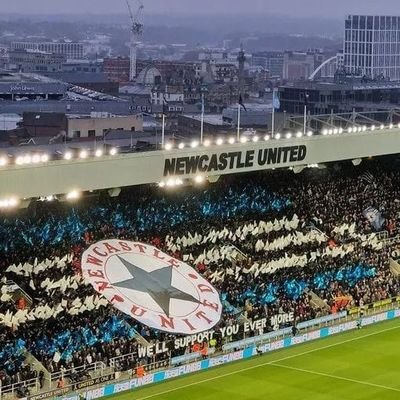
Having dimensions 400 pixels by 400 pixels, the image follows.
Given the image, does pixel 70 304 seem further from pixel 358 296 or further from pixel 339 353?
pixel 358 296

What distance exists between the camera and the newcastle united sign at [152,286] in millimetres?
35438

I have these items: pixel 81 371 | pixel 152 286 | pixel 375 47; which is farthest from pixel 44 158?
pixel 375 47

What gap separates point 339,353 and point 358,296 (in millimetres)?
4962

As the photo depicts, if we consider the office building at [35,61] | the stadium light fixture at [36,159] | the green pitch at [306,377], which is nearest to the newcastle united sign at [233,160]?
the stadium light fixture at [36,159]

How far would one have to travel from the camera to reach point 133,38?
153125 mm

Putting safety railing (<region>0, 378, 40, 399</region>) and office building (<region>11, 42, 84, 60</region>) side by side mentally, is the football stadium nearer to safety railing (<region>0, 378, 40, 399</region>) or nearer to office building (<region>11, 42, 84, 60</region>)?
safety railing (<region>0, 378, 40, 399</region>)

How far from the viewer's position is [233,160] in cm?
3909

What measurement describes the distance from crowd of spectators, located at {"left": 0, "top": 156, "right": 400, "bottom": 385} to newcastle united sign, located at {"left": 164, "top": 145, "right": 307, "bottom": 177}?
10.1ft

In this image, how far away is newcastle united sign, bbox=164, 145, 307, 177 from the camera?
3762 cm

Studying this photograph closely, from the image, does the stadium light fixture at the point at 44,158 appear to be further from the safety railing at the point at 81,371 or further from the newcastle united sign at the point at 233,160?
the safety railing at the point at 81,371

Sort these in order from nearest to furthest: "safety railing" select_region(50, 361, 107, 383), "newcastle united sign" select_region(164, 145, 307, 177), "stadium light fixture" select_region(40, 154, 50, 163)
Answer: "safety railing" select_region(50, 361, 107, 383), "stadium light fixture" select_region(40, 154, 50, 163), "newcastle united sign" select_region(164, 145, 307, 177)

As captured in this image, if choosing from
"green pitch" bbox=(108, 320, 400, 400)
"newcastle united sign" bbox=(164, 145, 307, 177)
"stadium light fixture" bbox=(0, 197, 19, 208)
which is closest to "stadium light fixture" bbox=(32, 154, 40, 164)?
"stadium light fixture" bbox=(0, 197, 19, 208)

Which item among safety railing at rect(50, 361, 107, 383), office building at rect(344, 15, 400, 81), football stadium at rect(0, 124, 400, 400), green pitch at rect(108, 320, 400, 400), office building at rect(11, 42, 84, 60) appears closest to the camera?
safety railing at rect(50, 361, 107, 383)

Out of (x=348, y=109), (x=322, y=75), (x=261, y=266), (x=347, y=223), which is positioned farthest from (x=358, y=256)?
(x=322, y=75)
